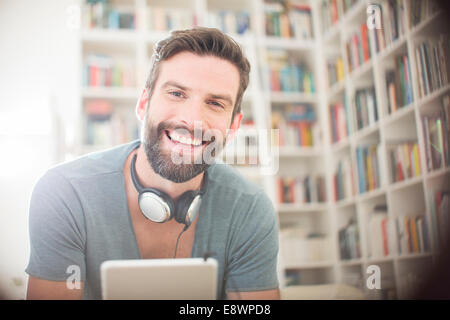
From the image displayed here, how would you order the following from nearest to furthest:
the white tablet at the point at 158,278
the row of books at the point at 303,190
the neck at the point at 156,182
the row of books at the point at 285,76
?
the white tablet at the point at 158,278 → the neck at the point at 156,182 → the row of books at the point at 303,190 → the row of books at the point at 285,76

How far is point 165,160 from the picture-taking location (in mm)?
1228

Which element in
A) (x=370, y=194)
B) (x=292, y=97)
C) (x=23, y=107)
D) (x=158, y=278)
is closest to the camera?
(x=158, y=278)

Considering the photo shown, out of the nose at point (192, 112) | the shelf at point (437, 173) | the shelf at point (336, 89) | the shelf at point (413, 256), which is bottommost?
the shelf at point (413, 256)

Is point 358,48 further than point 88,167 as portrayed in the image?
Yes

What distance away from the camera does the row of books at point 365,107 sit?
2.07 m

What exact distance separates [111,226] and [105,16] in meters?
1.59

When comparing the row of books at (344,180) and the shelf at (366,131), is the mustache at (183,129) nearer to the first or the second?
the shelf at (366,131)

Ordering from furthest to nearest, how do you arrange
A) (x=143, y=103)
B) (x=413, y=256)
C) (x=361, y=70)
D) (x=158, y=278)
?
(x=361, y=70) → (x=413, y=256) → (x=143, y=103) → (x=158, y=278)

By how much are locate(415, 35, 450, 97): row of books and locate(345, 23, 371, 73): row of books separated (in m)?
0.45

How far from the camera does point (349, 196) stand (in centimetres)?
223

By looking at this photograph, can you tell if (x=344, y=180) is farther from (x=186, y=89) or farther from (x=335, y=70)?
(x=186, y=89)

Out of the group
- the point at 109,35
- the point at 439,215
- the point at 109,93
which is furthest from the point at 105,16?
the point at 439,215

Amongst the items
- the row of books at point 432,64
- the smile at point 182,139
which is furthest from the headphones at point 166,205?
the row of books at point 432,64
